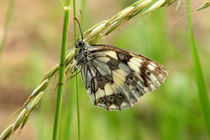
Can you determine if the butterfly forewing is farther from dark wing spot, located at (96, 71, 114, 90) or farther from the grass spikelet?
the grass spikelet

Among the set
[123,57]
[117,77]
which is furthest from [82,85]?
[123,57]

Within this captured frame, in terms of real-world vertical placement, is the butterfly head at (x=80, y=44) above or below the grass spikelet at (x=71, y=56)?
above

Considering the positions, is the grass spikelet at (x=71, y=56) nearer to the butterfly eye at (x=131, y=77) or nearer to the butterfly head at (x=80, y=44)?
the butterfly head at (x=80, y=44)

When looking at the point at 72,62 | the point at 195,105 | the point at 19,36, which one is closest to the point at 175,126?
the point at 195,105

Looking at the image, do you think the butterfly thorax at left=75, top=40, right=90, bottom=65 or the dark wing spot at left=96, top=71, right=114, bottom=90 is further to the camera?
the dark wing spot at left=96, top=71, right=114, bottom=90

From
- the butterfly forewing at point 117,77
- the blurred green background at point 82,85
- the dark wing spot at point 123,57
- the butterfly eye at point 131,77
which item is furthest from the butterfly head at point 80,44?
the butterfly eye at point 131,77

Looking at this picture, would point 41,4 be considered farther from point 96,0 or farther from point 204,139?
point 204,139

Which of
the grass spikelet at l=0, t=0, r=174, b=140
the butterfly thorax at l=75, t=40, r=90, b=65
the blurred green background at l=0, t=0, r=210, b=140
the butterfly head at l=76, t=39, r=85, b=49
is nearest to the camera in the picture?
the grass spikelet at l=0, t=0, r=174, b=140

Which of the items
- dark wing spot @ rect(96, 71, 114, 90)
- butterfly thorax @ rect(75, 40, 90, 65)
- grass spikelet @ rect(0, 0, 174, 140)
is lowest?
grass spikelet @ rect(0, 0, 174, 140)

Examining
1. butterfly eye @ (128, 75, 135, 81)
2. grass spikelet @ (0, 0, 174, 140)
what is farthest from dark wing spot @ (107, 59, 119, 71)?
grass spikelet @ (0, 0, 174, 140)
